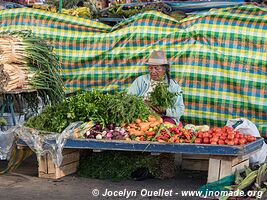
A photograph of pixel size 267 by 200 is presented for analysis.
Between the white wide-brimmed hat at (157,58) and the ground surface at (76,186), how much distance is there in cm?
141

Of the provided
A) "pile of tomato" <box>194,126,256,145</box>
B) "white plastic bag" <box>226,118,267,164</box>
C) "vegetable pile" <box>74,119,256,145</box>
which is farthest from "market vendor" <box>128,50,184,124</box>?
"pile of tomato" <box>194,126,256,145</box>

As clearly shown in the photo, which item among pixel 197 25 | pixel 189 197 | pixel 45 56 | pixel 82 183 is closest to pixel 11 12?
pixel 45 56

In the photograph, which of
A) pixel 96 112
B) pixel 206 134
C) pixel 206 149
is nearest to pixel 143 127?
pixel 96 112

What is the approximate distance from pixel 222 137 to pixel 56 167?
76.9 inches

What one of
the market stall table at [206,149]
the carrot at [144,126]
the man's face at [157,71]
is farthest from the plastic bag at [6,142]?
the man's face at [157,71]

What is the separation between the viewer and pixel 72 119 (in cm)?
694

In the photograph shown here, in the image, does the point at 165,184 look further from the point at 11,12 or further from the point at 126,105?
the point at 11,12

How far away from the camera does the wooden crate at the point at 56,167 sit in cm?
699

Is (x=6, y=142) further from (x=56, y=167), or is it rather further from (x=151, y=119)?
(x=151, y=119)

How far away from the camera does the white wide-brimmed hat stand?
763cm

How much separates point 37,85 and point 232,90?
2.56 meters

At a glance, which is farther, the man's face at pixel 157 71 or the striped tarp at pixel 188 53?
the striped tarp at pixel 188 53

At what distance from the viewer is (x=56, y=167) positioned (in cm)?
697

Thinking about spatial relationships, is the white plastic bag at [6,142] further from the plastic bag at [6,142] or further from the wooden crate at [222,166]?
the wooden crate at [222,166]
